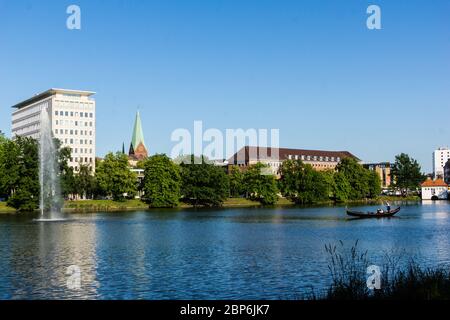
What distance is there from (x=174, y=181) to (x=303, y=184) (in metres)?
43.7

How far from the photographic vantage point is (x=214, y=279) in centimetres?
3016

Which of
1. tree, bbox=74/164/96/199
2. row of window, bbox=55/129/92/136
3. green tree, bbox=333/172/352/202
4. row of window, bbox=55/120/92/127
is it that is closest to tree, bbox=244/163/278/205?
green tree, bbox=333/172/352/202

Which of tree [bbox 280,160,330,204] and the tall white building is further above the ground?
the tall white building

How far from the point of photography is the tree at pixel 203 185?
5408 inches

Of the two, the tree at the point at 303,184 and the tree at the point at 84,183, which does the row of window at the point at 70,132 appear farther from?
the tree at the point at 303,184

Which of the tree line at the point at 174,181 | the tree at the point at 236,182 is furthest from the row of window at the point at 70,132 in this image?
the tree at the point at 236,182

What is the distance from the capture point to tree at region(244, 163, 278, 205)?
151500 millimetres

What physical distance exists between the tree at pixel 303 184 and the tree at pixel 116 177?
47099mm

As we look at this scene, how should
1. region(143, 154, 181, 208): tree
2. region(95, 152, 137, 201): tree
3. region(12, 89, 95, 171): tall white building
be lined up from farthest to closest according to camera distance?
region(12, 89, 95, 171): tall white building, region(95, 152, 137, 201): tree, region(143, 154, 181, 208): tree

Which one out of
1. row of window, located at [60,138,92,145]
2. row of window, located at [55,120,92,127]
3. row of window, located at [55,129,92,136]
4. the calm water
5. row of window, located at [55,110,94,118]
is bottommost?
the calm water

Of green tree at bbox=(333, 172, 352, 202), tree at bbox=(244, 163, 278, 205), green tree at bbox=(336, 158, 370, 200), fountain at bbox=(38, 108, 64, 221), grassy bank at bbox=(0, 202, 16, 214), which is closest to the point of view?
grassy bank at bbox=(0, 202, 16, 214)

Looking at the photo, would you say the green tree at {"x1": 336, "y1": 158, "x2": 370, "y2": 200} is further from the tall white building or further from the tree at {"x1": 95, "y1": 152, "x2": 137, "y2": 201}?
the tall white building
